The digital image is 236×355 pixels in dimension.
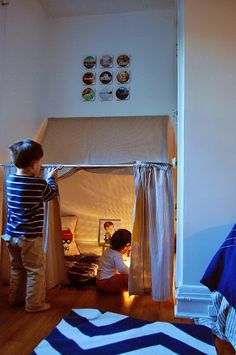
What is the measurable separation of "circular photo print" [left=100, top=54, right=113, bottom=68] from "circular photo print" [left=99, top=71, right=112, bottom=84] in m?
0.07

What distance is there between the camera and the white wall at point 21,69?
2281mm

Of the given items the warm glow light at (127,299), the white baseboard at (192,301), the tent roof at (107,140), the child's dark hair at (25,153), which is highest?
the tent roof at (107,140)

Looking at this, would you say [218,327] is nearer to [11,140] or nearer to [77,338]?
[77,338]

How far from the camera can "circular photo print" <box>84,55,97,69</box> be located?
9.41 ft

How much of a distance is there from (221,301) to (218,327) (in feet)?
0.48

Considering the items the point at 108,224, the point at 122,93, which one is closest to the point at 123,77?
the point at 122,93

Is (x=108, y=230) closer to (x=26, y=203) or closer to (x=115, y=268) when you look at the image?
(x=115, y=268)

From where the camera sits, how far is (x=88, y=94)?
2.86m

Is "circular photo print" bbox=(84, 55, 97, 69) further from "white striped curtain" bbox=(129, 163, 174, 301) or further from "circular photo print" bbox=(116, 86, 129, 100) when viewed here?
"white striped curtain" bbox=(129, 163, 174, 301)

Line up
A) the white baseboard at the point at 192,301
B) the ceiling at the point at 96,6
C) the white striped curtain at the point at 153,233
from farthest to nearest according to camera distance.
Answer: the ceiling at the point at 96,6 → the white striped curtain at the point at 153,233 → the white baseboard at the point at 192,301

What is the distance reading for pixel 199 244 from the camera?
5.89 ft

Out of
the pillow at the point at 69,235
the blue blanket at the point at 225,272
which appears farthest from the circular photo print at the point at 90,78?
the blue blanket at the point at 225,272

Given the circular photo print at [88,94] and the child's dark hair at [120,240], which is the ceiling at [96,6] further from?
the child's dark hair at [120,240]

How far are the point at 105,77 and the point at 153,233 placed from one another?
1621mm
